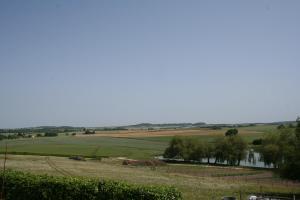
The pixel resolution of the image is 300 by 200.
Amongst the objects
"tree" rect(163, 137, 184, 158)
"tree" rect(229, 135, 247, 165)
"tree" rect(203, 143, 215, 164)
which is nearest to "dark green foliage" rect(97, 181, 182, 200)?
"tree" rect(229, 135, 247, 165)

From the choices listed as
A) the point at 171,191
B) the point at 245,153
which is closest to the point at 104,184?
the point at 171,191

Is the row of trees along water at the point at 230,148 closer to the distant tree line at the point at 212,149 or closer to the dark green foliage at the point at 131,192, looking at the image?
the distant tree line at the point at 212,149

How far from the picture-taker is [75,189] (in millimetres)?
28969

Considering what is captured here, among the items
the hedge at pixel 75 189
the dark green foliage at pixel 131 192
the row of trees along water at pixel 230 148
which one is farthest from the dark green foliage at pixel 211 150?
the dark green foliage at pixel 131 192

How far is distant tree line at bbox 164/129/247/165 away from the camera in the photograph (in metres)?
117

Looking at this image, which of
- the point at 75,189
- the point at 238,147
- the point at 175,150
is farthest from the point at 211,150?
the point at 75,189

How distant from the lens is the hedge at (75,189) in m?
27.4

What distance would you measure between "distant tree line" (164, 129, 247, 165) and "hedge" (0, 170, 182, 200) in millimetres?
90824

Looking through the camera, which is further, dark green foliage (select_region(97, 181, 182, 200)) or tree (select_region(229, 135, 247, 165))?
tree (select_region(229, 135, 247, 165))

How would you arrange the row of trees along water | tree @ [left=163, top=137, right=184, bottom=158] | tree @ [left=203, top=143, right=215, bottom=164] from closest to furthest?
the row of trees along water < tree @ [left=203, top=143, right=215, bottom=164] < tree @ [left=163, top=137, right=184, bottom=158]

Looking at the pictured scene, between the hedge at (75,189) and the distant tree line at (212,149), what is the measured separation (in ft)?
298

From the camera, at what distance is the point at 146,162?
96.0 m

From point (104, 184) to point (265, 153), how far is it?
7973cm

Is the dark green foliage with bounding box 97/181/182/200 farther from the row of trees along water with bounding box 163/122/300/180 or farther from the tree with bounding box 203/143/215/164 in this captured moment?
the tree with bounding box 203/143/215/164
